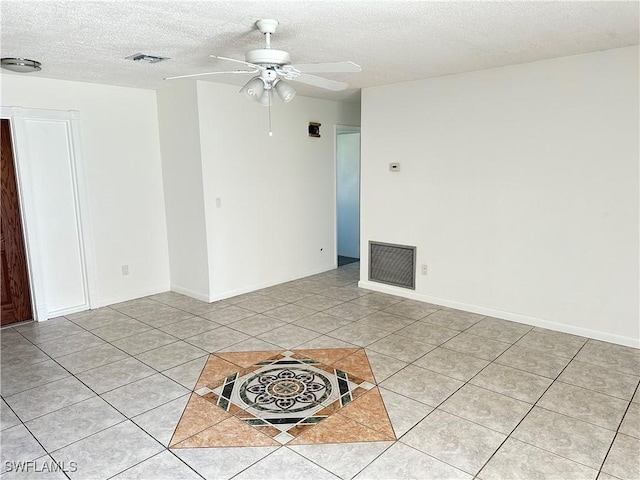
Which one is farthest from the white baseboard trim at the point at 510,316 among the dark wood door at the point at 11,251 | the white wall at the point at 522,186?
the dark wood door at the point at 11,251

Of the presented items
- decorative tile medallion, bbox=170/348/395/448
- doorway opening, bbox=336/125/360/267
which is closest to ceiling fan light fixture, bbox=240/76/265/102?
decorative tile medallion, bbox=170/348/395/448

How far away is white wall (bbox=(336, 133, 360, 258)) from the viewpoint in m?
7.01

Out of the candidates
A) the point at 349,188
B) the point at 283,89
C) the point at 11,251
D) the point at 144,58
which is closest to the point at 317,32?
the point at 283,89

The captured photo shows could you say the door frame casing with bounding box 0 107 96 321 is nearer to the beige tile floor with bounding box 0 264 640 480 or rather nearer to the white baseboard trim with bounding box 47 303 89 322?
the white baseboard trim with bounding box 47 303 89 322

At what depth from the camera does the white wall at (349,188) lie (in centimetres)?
701

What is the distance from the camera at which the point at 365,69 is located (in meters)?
3.98

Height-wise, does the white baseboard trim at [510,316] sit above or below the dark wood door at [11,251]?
below

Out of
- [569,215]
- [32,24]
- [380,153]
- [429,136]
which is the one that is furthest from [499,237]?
[32,24]

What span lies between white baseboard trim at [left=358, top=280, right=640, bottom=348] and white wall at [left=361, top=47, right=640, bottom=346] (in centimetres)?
1

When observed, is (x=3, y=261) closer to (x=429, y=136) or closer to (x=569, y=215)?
(x=429, y=136)

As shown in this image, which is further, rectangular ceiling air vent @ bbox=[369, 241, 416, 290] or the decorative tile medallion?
rectangular ceiling air vent @ bbox=[369, 241, 416, 290]

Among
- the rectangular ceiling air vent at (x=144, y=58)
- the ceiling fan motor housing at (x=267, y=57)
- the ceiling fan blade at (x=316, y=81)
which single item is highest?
the rectangular ceiling air vent at (x=144, y=58)

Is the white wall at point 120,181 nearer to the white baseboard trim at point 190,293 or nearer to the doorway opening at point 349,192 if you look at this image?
the white baseboard trim at point 190,293

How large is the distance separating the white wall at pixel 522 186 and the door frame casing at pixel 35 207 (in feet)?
10.1
